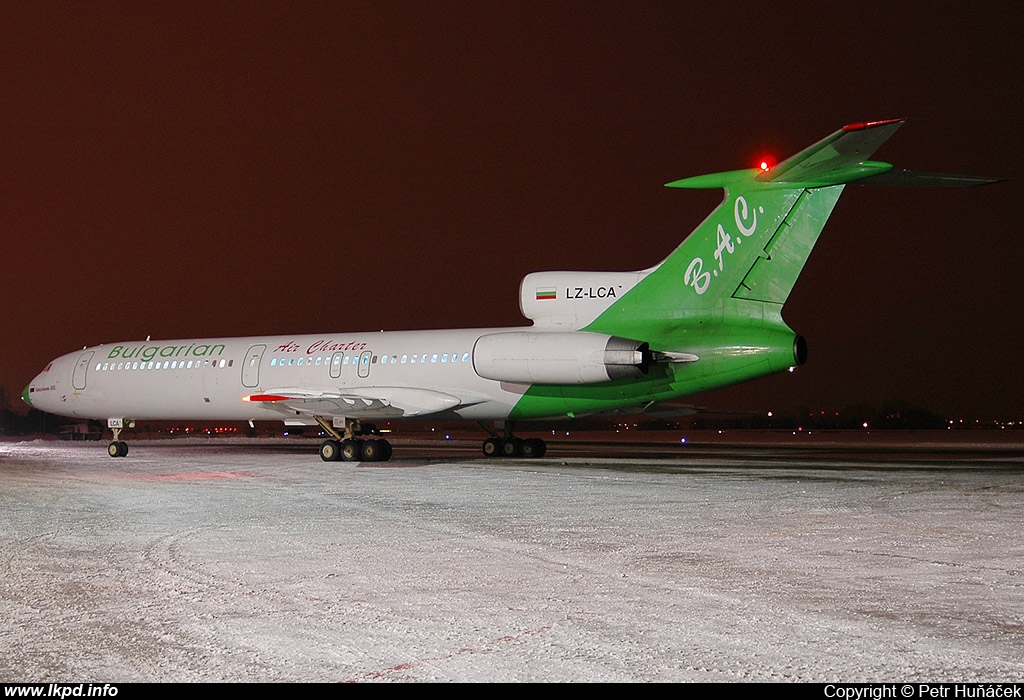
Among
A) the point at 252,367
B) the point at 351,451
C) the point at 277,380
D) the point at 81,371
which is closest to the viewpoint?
the point at 351,451

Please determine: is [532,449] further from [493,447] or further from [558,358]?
[558,358]

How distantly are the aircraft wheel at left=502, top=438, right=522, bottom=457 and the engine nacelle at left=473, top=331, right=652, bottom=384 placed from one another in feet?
14.2

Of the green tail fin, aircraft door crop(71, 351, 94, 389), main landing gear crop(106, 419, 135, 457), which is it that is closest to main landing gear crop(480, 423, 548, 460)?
the green tail fin

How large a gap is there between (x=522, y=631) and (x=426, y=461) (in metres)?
17.2

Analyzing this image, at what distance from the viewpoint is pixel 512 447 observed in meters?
25.1

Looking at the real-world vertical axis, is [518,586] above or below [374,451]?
below

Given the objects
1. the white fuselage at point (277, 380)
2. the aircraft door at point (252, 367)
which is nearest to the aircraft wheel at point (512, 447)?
the white fuselage at point (277, 380)

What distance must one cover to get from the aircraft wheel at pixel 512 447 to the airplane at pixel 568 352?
31mm

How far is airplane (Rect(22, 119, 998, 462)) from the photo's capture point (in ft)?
57.1

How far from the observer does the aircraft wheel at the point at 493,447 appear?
25.1m

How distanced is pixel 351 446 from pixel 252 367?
193 inches

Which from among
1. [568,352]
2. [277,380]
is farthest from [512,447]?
[277,380]

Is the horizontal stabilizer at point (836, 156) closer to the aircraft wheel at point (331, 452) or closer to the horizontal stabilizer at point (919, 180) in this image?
the horizontal stabilizer at point (919, 180)

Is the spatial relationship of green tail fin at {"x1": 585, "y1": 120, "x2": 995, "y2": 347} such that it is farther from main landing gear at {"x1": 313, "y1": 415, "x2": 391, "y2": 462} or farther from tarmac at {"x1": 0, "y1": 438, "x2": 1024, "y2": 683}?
main landing gear at {"x1": 313, "y1": 415, "x2": 391, "y2": 462}
